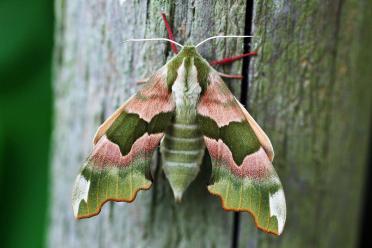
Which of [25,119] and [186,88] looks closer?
[186,88]

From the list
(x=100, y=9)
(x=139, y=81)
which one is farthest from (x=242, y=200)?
(x=100, y=9)

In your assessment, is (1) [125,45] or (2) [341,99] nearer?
(1) [125,45]

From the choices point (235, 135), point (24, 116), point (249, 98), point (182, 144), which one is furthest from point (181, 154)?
point (24, 116)

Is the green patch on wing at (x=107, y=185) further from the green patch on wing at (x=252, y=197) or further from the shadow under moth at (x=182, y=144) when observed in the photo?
the green patch on wing at (x=252, y=197)

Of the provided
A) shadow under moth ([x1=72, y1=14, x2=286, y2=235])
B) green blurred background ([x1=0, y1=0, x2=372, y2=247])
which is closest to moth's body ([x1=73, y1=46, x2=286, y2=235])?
shadow under moth ([x1=72, y1=14, x2=286, y2=235])

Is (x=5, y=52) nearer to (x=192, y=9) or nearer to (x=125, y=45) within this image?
(x=125, y=45)

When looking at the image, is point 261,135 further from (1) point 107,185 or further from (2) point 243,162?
(1) point 107,185
